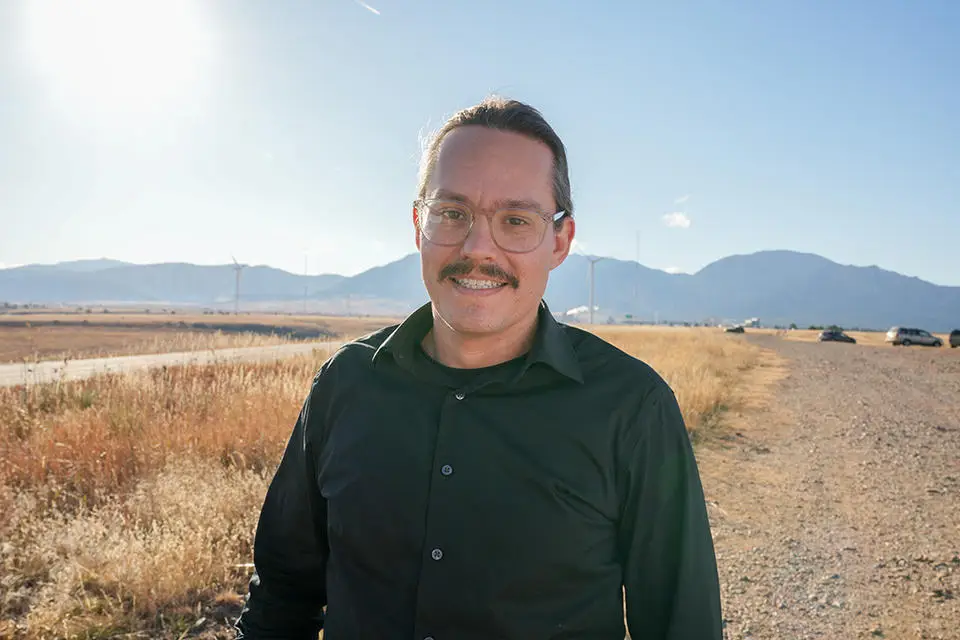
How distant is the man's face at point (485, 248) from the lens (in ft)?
5.86

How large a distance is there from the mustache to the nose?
0.07ft

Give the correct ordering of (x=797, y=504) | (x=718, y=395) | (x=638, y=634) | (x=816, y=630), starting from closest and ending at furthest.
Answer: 1. (x=638, y=634)
2. (x=816, y=630)
3. (x=797, y=504)
4. (x=718, y=395)

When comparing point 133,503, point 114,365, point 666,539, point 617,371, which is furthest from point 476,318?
point 114,365

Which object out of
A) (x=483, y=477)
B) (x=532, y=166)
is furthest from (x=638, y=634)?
(x=532, y=166)

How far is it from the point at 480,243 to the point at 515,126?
1.32 ft

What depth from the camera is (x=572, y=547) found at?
1.55 metres

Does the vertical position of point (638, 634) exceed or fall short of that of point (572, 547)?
it falls short

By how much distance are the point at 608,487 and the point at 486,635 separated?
51 centimetres

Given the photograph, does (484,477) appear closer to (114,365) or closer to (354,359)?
(354,359)

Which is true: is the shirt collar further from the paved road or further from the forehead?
the paved road

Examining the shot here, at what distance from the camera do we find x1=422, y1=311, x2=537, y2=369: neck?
186 cm

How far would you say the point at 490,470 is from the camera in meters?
1.60

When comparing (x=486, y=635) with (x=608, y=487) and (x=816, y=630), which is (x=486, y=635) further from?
(x=816, y=630)

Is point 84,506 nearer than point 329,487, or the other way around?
point 329,487
